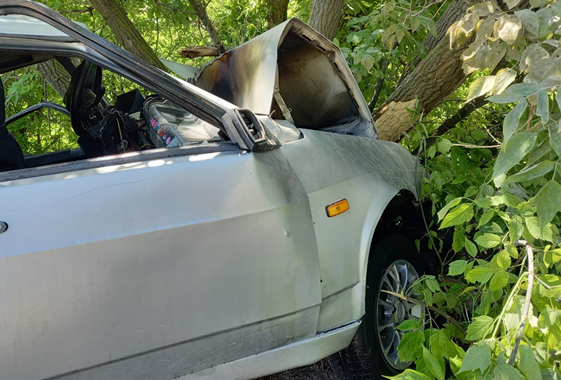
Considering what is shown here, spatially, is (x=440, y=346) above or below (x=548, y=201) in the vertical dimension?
below

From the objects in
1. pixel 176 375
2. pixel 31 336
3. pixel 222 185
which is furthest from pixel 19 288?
pixel 222 185

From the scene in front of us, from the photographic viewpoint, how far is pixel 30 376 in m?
→ 1.59

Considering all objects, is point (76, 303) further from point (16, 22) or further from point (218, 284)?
point (16, 22)

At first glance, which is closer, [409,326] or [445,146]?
[409,326]

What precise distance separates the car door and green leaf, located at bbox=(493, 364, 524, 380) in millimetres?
784

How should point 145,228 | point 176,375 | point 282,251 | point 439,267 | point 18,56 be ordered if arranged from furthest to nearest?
point 439,267
point 18,56
point 282,251
point 176,375
point 145,228

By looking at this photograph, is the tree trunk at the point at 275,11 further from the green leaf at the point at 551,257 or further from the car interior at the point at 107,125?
the green leaf at the point at 551,257

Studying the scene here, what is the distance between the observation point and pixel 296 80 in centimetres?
301

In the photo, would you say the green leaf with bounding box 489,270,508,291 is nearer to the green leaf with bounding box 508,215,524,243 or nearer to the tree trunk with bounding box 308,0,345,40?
the green leaf with bounding box 508,215,524,243

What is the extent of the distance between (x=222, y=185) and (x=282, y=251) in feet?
1.17

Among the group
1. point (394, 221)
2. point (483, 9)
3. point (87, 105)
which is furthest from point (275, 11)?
point (483, 9)

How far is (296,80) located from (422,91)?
1.30 m

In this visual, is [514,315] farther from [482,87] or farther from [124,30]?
[124,30]

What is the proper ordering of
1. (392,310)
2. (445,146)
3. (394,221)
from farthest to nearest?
(394,221), (445,146), (392,310)
